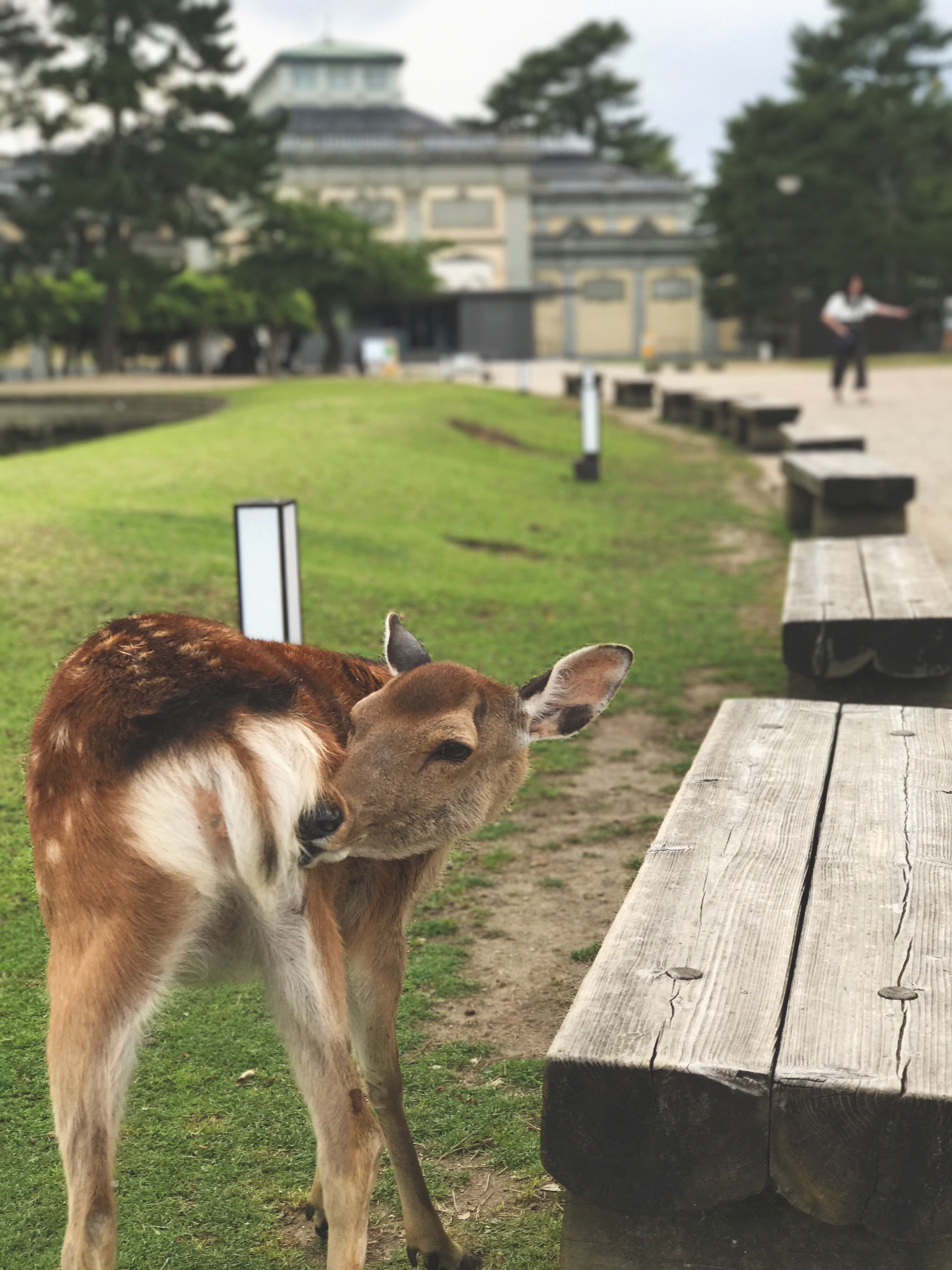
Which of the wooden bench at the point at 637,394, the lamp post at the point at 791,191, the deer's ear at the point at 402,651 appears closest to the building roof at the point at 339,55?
the lamp post at the point at 791,191

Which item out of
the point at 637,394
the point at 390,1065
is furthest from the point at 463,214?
the point at 390,1065

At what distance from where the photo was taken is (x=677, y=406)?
22.0 meters

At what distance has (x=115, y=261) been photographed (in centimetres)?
3403

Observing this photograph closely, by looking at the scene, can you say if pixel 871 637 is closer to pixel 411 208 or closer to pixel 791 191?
pixel 791 191

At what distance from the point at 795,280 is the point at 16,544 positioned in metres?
46.4

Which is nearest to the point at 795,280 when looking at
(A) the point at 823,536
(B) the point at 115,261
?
(B) the point at 115,261

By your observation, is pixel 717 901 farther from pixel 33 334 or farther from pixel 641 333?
pixel 641 333

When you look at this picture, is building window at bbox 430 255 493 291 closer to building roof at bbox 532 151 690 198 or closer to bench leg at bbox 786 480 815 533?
building roof at bbox 532 151 690 198

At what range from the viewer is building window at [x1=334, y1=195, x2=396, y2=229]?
2331 inches

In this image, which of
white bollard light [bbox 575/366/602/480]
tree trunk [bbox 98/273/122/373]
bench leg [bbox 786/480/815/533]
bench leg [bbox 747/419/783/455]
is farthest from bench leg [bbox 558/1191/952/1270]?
tree trunk [bbox 98/273/122/373]

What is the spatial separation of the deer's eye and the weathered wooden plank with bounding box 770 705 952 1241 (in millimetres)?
721

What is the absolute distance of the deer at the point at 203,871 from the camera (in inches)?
85.7

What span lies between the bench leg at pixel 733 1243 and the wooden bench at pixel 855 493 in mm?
6695

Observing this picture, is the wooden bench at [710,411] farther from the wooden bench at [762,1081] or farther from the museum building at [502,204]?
the museum building at [502,204]
